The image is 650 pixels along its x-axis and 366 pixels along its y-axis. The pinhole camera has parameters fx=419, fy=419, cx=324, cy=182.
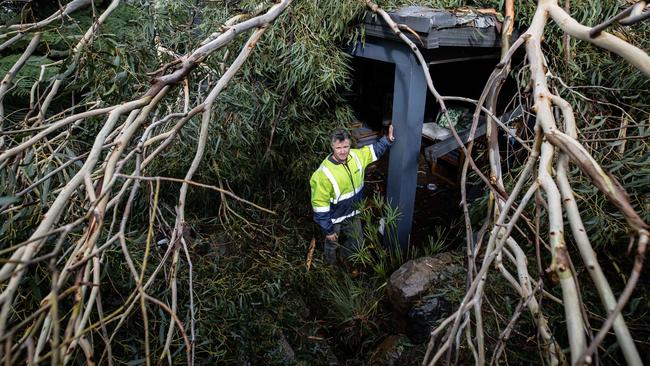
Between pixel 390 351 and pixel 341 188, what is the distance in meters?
1.49

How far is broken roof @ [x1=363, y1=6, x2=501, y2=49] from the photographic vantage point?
3131 millimetres

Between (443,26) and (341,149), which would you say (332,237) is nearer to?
(341,149)

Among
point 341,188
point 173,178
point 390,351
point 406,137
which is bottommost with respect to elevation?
point 390,351

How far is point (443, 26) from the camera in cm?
319

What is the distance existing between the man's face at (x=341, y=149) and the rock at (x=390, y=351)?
1644 millimetres

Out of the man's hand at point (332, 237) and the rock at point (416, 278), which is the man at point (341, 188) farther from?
the rock at point (416, 278)

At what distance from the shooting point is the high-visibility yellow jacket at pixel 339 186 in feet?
12.6

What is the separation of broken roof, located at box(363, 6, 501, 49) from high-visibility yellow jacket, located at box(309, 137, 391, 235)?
1027 mm

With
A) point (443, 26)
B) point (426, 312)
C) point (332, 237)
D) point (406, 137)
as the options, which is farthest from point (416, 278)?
point (443, 26)

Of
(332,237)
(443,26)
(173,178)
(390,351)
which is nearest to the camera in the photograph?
(173,178)

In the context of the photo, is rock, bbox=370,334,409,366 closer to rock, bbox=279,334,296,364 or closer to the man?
rock, bbox=279,334,296,364

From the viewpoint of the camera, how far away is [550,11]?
1.85m

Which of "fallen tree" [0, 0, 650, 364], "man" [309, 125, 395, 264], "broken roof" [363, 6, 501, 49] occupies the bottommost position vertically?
"man" [309, 125, 395, 264]

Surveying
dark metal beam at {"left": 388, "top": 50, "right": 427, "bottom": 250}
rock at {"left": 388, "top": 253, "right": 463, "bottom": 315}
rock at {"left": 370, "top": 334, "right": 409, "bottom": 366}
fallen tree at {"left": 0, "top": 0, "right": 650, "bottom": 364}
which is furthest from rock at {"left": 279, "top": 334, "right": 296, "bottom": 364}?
dark metal beam at {"left": 388, "top": 50, "right": 427, "bottom": 250}
